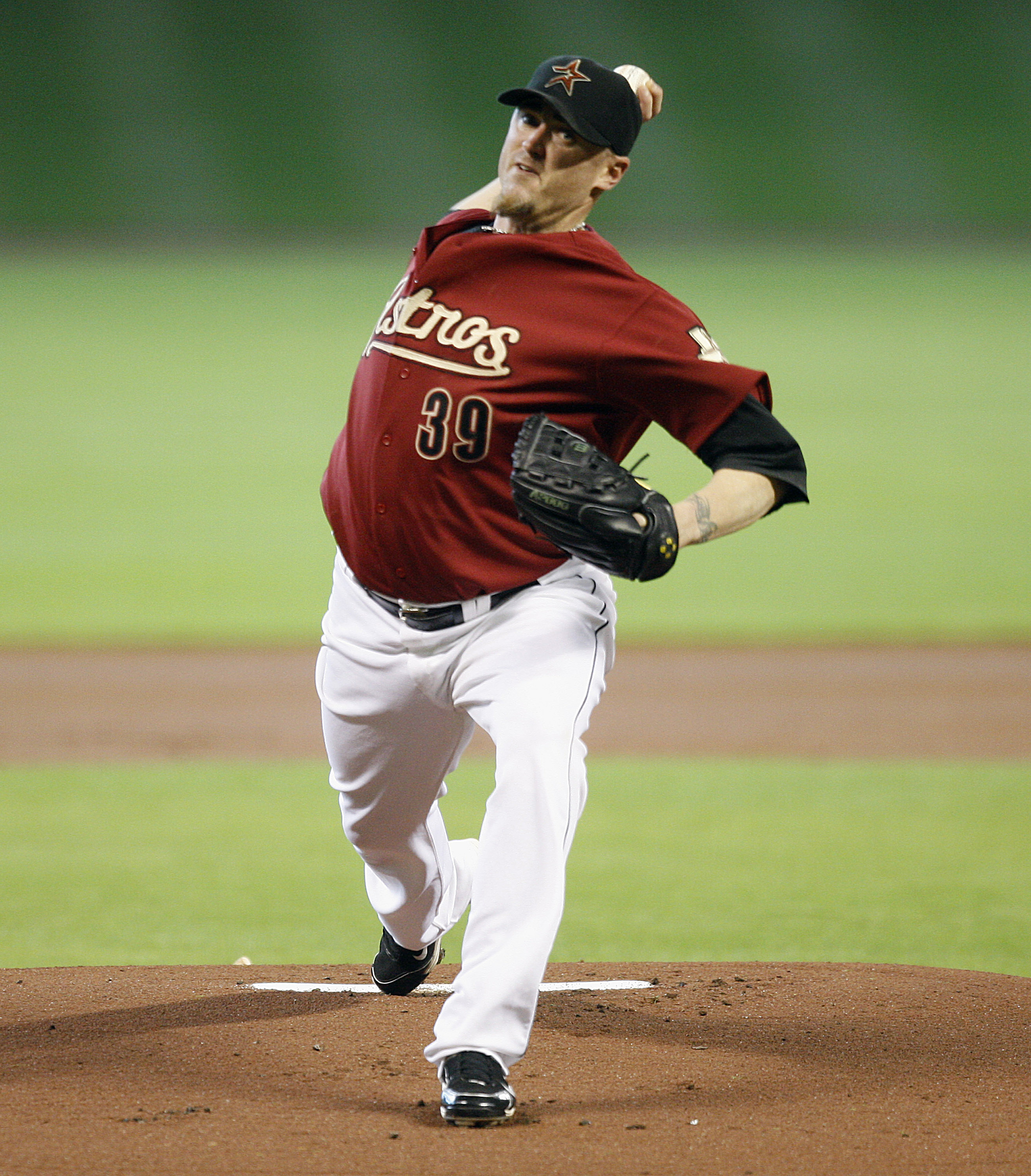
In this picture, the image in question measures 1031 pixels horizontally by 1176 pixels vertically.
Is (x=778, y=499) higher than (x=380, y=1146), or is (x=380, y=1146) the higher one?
(x=778, y=499)

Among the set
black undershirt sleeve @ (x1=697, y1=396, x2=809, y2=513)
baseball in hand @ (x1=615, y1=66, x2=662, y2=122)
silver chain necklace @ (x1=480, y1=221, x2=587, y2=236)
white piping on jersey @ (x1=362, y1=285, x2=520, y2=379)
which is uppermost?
baseball in hand @ (x1=615, y1=66, x2=662, y2=122)

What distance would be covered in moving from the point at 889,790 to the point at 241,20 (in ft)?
95.8

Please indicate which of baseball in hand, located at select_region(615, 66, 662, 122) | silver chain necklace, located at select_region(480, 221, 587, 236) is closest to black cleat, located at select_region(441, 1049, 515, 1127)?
silver chain necklace, located at select_region(480, 221, 587, 236)

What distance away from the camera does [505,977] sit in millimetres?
2861

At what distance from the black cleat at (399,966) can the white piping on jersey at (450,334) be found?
137cm

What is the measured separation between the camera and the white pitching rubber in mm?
3842

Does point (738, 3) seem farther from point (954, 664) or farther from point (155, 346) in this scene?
point (954, 664)

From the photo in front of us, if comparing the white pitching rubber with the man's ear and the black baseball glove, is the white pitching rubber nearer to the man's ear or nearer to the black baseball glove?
the black baseball glove

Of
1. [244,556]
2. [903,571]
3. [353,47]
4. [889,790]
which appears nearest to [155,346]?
[244,556]

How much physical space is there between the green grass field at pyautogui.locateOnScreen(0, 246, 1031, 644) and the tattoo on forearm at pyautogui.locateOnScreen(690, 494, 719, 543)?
6.91 m

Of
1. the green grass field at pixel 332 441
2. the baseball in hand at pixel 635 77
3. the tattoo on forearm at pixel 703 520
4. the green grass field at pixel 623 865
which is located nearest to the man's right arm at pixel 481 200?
the baseball in hand at pixel 635 77

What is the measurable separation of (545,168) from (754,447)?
699 millimetres

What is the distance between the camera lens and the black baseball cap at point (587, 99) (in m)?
3.10

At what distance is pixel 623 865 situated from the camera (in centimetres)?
557
